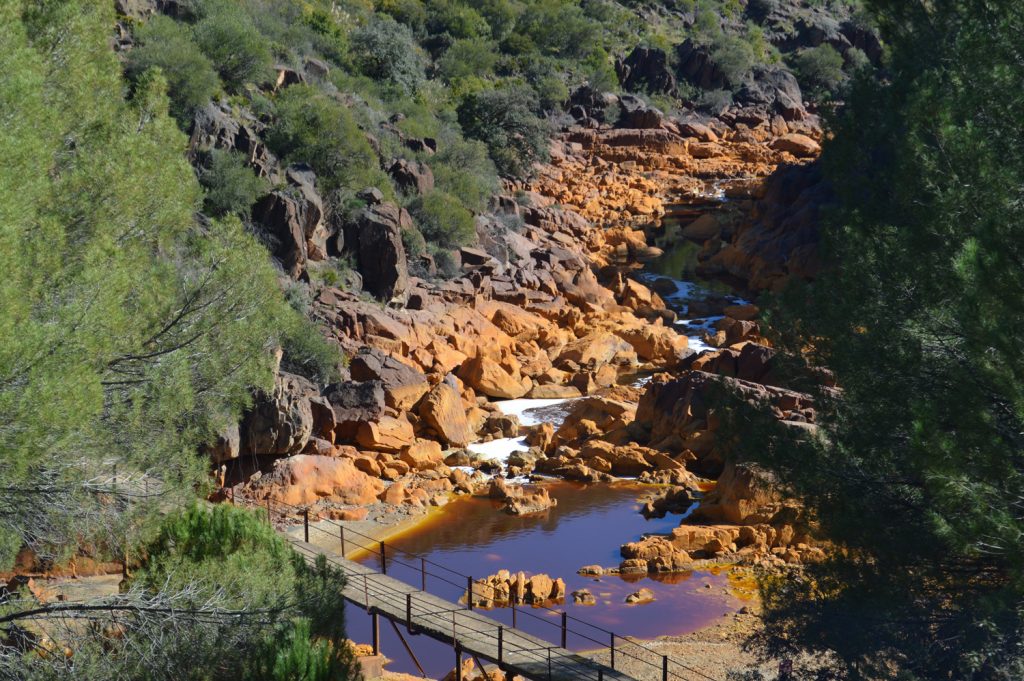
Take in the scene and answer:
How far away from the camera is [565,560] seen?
22.6 meters

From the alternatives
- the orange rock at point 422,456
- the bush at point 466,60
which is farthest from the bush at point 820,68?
the orange rock at point 422,456

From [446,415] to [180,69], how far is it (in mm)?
14518

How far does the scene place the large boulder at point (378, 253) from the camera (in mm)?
33750

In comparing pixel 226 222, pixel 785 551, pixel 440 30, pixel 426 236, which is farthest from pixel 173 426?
pixel 440 30

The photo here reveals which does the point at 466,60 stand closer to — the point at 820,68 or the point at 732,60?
the point at 732,60

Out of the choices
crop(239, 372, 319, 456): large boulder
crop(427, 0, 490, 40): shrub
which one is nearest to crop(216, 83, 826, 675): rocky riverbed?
crop(239, 372, 319, 456): large boulder

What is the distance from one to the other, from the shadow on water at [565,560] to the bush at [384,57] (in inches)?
1428

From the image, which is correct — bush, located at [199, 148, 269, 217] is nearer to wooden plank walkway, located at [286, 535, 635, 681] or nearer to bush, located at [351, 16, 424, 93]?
wooden plank walkway, located at [286, 535, 635, 681]

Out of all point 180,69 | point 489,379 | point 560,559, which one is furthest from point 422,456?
point 180,69

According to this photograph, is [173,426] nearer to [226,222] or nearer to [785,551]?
[226,222]

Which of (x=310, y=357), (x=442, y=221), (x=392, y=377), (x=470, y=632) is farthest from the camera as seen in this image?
(x=442, y=221)

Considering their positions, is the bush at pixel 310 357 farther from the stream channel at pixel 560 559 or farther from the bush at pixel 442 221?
the bush at pixel 442 221

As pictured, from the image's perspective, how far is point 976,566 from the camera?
11.3 meters

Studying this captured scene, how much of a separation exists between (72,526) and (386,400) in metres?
17.1
